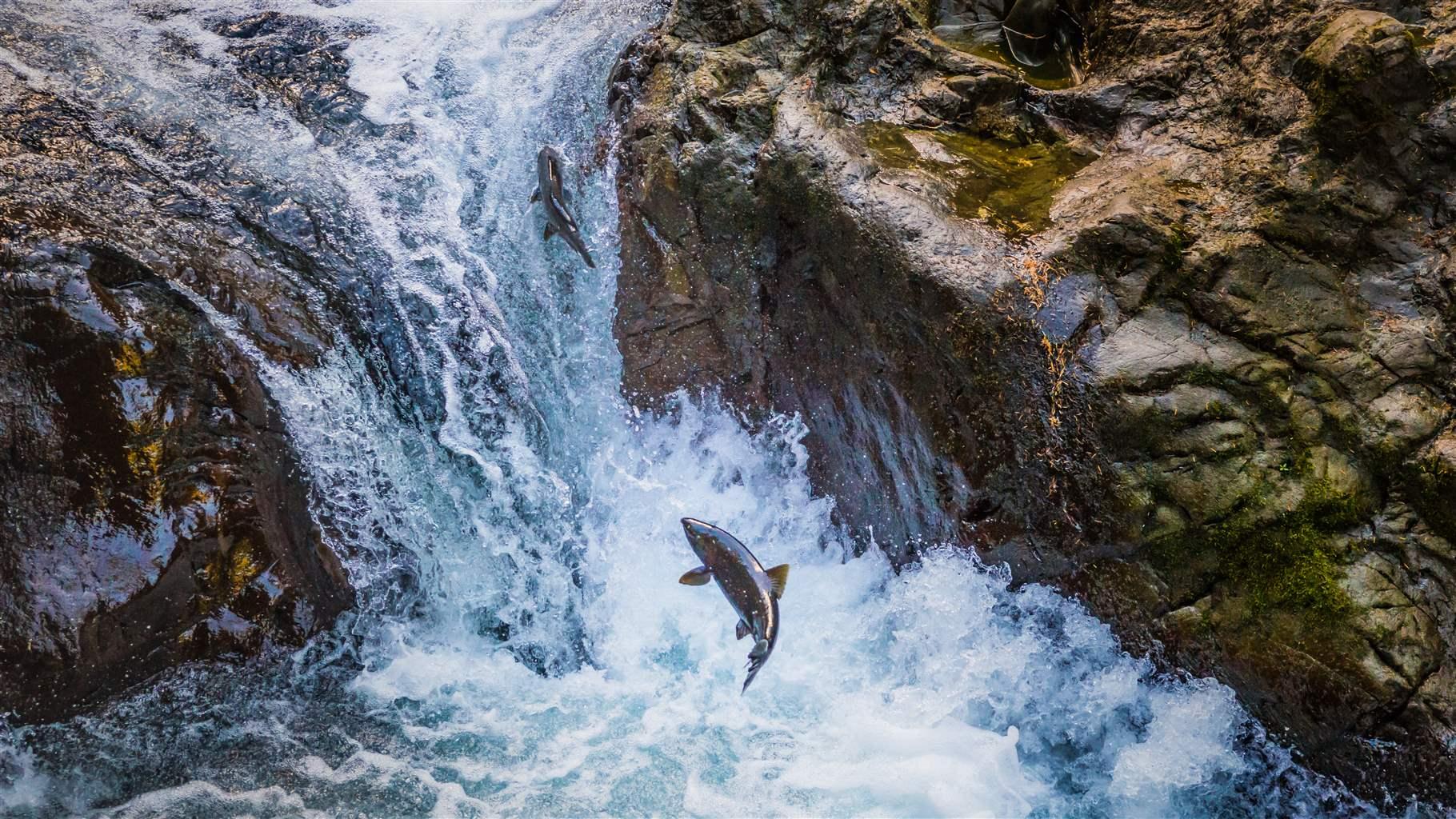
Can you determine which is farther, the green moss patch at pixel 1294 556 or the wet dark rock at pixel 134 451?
the wet dark rock at pixel 134 451

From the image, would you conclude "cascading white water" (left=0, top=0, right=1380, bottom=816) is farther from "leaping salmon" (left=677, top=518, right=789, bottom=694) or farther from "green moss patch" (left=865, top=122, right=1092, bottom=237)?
"green moss patch" (left=865, top=122, right=1092, bottom=237)

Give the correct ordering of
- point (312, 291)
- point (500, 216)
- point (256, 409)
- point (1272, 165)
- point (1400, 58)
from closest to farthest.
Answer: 1. point (1400, 58)
2. point (1272, 165)
3. point (256, 409)
4. point (312, 291)
5. point (500, 216)

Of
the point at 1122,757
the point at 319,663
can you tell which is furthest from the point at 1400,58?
the point at 319,663

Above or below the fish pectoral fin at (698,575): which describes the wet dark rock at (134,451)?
above

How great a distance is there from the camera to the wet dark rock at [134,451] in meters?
3.66

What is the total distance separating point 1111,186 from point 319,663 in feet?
14.4

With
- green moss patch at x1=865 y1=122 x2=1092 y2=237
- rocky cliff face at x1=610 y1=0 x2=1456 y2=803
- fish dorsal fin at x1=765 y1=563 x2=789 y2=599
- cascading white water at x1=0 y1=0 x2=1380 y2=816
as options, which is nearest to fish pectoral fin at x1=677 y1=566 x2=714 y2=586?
fish dorsal fin at x1=765 y1=563 x2=789 y2=599

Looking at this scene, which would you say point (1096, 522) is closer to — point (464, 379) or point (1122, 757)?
point (1122, 757)

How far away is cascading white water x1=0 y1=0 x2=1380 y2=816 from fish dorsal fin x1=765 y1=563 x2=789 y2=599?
0.95 m

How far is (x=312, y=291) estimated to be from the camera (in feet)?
14.8

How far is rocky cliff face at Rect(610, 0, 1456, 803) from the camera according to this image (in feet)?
10.8

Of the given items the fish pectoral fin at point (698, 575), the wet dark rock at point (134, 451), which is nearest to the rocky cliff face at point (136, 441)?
the wet dark rock at point (134, 451)

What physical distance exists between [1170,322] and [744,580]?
210cm

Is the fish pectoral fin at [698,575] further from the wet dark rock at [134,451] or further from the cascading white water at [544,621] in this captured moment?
the wet dark rock at [134,451]
